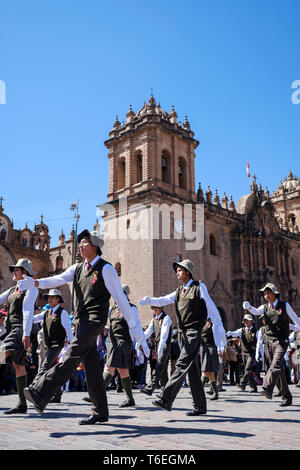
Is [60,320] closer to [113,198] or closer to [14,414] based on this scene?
[14,414]

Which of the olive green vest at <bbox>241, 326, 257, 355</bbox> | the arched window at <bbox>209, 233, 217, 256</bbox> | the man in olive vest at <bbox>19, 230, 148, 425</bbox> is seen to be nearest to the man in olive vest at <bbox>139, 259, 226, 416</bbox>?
the man in olive vest at <bbox>19, 230, 148, 425</bbox>

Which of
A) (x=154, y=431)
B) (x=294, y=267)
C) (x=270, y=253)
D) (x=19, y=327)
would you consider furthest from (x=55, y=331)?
(x=294, y=267)

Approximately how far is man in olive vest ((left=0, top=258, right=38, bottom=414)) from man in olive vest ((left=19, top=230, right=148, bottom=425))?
103 cm

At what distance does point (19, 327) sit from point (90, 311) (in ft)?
6.58

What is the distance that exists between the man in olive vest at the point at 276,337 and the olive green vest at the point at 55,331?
309cm

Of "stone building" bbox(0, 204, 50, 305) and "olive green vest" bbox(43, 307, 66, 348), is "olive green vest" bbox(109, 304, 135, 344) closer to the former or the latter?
"olive green vest" bbox(43, 307, 66, 348)

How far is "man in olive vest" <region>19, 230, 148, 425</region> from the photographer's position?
13.9 ft

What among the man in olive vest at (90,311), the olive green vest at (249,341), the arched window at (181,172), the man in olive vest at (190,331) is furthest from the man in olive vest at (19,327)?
the arched window at (181,172)

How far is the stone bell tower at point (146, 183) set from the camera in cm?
2661

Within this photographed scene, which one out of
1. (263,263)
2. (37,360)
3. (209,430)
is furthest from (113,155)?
(209,430)

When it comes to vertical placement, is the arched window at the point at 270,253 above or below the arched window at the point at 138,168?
below

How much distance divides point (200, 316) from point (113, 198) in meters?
26.1

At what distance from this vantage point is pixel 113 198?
31.2 meters

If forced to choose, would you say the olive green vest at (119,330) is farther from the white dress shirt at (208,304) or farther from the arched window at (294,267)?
the arched window at (294,267)
